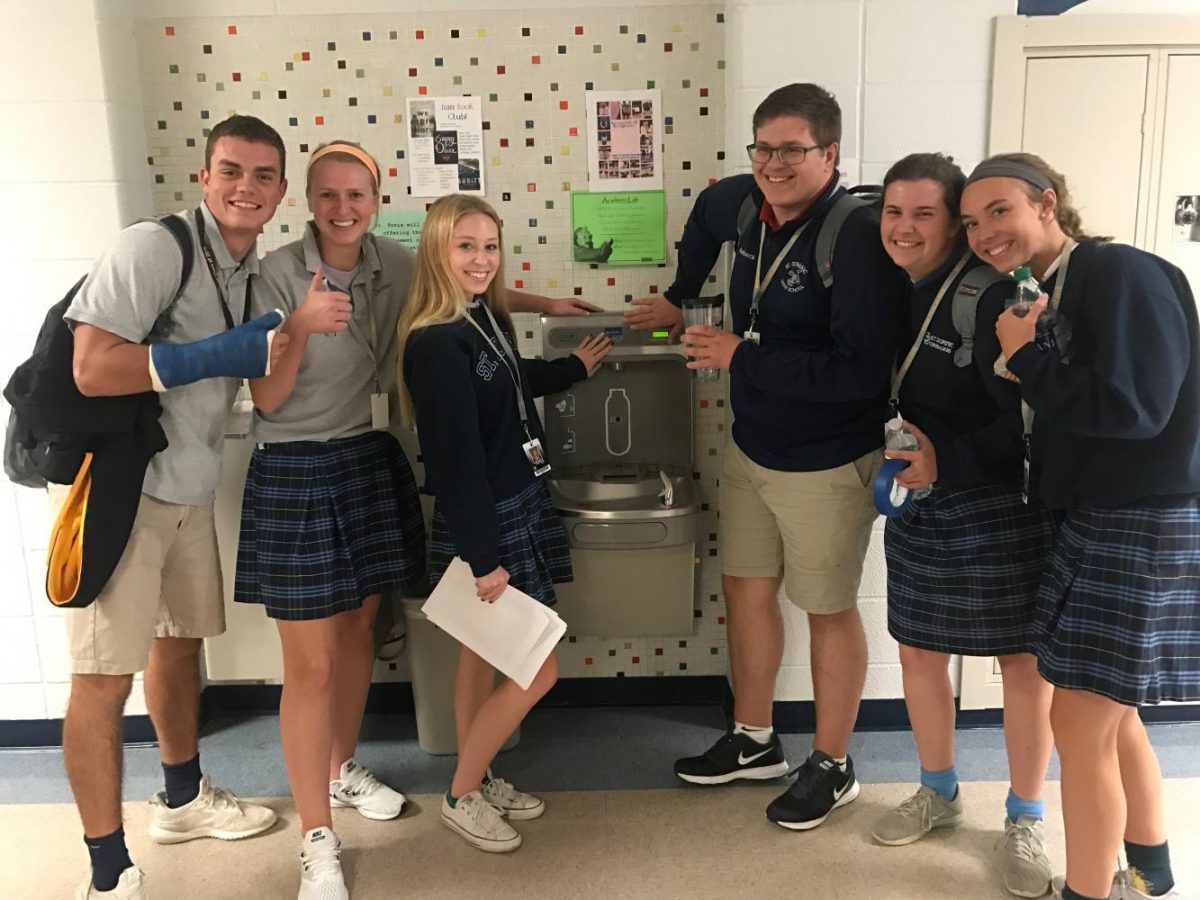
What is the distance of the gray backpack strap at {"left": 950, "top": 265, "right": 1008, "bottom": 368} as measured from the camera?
1.94 m

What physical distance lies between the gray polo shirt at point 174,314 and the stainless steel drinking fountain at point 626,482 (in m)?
0.89

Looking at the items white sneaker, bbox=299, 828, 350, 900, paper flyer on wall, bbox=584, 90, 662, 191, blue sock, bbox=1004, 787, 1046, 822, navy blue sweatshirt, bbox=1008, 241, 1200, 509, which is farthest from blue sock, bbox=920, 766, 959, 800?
paper flyer on wall, bbox=584, 90, 662, 191

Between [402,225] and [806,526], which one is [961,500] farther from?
[402,225]

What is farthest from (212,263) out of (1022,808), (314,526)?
(1022,808)

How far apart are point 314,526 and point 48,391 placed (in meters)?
0.61

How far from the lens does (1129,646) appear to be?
1.73 m

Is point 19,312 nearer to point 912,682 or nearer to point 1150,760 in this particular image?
point 912,682

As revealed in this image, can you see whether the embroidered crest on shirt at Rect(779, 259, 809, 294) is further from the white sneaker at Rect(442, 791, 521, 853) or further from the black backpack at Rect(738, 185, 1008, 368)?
the white sneaker at Rect(442, 791, 521, 853)

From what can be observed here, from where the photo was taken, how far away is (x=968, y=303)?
1960mm

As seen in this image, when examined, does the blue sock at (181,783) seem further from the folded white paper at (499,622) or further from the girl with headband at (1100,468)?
the girl with headband at (1100,468)

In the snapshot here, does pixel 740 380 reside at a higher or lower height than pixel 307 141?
lower

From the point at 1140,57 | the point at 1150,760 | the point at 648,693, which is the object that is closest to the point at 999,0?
the point at 1140,57

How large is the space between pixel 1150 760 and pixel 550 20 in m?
2.43

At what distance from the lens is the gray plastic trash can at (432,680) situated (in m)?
2.70
